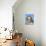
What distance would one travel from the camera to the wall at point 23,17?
4711 mm

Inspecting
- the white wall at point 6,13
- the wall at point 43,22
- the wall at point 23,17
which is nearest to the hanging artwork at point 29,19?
the wall at point 23,17

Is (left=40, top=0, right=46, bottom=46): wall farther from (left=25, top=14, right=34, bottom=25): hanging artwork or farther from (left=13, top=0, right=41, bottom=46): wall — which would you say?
(left=25, top=14, right=34, bottom=25): hanging artwork

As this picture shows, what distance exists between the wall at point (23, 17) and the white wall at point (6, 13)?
920 mm

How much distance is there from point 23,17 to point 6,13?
3.58 ft

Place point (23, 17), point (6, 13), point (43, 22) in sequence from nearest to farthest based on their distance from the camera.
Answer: point (6, 13) → point (43, 22) → point (23, 17)

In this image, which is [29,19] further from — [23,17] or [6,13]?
[6,13]

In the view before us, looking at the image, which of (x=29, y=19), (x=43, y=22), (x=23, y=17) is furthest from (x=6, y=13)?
(x=43, y=22)

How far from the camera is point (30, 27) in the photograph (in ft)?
15.5

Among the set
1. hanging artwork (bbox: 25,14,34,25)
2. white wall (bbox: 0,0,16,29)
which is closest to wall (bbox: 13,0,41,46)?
hanging artwork (bbox: 25,14,34,25)

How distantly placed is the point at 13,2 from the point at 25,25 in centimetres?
132

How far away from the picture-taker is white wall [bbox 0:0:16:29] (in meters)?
3.75

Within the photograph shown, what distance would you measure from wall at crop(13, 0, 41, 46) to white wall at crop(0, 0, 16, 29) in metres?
0.92

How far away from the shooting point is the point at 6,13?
3.79 metres

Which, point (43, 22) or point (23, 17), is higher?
point (23, 17)
